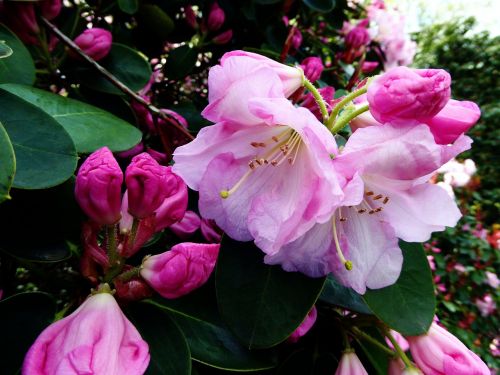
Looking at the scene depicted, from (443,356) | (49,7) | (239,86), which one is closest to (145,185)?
(239,86)

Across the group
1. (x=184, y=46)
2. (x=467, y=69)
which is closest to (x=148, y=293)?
(x=184, y=46)

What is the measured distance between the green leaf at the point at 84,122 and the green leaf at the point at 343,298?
40 cm

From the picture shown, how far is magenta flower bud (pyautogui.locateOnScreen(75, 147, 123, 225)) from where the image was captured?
0.51 m

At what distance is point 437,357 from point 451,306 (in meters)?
2.29

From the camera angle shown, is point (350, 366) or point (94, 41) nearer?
point (350, 366)

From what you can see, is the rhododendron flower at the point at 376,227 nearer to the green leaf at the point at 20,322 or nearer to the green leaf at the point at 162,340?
the green leaf at the point at 162,340

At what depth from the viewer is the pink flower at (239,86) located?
0.51 meters

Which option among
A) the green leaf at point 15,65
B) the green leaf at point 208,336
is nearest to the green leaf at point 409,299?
the green leaf at point 208,336

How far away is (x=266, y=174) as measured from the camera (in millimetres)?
607

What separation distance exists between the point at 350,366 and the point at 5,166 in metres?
0.56

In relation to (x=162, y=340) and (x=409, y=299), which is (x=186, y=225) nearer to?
(x=162, y=340)

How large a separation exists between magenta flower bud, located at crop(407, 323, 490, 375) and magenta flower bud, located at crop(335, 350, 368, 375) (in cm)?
9

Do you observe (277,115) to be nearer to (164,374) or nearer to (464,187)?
(164,374)

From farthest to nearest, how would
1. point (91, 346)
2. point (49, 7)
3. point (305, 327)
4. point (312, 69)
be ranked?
point (312, 69), point (49, 7), point (305, 327), point (91, 346)
